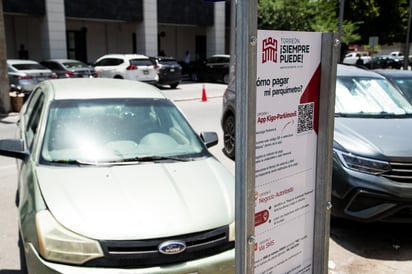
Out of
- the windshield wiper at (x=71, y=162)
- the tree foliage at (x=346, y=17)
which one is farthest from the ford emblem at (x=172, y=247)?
the tree foliage at (x=346, y=17)

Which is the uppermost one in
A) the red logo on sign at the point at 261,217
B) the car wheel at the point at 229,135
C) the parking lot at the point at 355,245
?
the red logo on sign at the point at 261,217

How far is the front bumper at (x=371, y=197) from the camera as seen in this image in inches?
163

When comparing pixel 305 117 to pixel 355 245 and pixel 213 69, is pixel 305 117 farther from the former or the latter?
pixel 213 69

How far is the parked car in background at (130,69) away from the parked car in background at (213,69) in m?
4.65

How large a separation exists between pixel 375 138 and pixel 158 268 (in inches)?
112

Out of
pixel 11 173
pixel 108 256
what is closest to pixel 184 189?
pixel 108 256

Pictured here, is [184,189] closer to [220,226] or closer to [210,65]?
[220,226]

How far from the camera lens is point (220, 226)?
2980 millimetres

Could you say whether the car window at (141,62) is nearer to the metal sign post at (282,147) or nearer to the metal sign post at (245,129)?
the metal sign post at (282,147)

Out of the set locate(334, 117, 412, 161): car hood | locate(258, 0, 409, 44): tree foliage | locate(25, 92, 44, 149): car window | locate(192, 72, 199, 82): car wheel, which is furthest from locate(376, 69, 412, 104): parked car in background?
locate(258, 0, 409, 44): tree foliage

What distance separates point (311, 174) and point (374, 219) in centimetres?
216

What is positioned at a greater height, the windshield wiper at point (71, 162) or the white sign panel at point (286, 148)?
the white sign panel at point (286, 148)

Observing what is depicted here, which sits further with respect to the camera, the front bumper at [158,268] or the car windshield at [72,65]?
the car windshield at [72,65]

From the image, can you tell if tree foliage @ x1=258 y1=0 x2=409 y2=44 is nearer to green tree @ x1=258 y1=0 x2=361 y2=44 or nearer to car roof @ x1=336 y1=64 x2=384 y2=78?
green tree @ x1=258 y1=0 x2=361 y2=44
